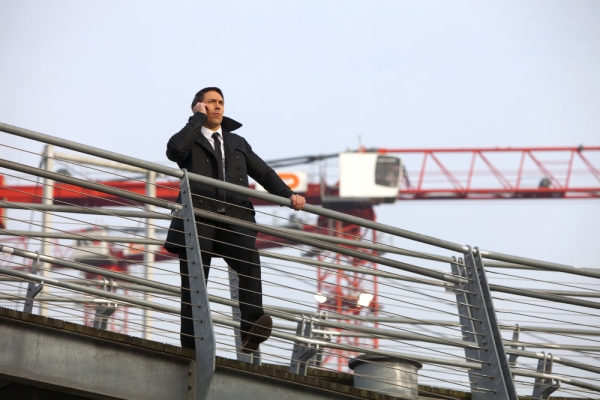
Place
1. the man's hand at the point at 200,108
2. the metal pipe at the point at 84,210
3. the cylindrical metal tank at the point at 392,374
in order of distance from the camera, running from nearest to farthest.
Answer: the metal pipe at the point at 84,210 < the cylindrical metal tank at the point at 392,374 < the man's hand at the point at 200,108

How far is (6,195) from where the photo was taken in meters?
48.2

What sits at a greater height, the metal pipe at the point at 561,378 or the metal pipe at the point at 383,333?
the metal pipe at the point at 383,333

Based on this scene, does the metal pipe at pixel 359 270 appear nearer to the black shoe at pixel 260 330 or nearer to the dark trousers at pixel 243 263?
the dark trousers at pixel 243 263

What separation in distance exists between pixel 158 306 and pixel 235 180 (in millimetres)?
1015

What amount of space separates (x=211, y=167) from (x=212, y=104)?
384mm

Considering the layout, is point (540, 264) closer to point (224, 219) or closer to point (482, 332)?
point (482, 332)

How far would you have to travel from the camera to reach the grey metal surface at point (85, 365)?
428 centimetres

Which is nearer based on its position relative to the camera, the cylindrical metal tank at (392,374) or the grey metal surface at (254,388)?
the grey metal surface at (254,388)

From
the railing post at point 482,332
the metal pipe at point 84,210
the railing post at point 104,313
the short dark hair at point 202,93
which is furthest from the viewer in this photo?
the railing post at point 104,313

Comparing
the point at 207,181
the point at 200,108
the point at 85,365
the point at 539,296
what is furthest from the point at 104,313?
the point at 539,296

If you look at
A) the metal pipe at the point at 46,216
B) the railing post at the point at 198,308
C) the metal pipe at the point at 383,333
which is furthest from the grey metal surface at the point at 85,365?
the metal pipe at the point at 383,333

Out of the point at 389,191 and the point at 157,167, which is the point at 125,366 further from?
the point at 389,191

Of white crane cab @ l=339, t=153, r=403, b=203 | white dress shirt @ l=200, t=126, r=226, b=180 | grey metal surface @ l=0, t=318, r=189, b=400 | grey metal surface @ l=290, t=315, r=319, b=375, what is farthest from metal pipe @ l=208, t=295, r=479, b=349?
white crane cab @ l=339, t=153, r=403, b=203

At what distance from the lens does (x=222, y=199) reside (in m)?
5.55
